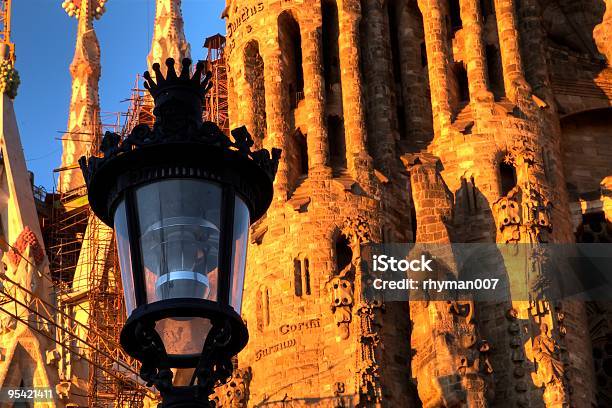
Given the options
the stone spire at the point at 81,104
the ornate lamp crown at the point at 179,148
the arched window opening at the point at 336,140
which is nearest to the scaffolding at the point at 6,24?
A: the stone spire at the point at 81,104

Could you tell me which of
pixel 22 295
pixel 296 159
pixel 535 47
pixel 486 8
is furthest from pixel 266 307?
pixel 22 295

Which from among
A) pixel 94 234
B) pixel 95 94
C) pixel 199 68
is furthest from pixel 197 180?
pixel 95 94

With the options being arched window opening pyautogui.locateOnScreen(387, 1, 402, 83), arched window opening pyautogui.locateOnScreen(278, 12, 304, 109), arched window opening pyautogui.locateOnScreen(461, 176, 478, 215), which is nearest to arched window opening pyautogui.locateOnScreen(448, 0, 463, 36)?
arched window opening pyautogui.locateOnScreen(387, 1, 402, 83)

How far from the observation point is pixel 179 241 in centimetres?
1048

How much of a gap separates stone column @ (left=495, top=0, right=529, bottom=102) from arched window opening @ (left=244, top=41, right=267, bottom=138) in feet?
19.4

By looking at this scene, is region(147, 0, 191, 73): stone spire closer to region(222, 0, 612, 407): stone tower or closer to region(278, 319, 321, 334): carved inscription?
region(222, 0, 612, 407): stone tower

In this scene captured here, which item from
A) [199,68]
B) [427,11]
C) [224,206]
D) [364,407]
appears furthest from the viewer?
[427,11]

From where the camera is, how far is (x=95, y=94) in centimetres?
5962

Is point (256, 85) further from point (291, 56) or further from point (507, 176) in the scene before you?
point (507, 176)

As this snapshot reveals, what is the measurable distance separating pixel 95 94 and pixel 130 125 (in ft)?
24.3

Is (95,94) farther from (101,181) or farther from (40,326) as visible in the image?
(101,181)

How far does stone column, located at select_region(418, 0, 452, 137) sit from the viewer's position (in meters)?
35.2

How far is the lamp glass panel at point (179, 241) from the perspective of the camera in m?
10.4

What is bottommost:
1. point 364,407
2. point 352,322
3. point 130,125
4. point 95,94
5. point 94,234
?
point 364,407
